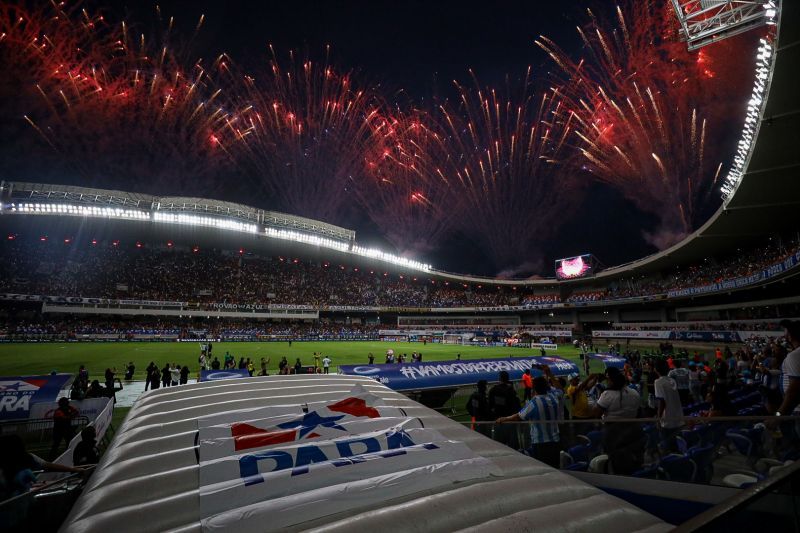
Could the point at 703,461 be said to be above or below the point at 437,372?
above

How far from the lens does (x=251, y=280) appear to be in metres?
71.3

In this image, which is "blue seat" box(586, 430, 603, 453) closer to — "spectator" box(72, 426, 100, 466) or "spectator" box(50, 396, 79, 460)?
"spectator" box(72, 426, 100, 466)

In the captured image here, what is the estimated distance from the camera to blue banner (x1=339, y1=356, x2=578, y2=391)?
11.8 m

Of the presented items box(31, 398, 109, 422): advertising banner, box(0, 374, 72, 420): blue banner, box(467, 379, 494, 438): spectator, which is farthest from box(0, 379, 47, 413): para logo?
box(467, 379, 494, 438): spectator

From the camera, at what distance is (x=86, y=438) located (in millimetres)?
7578

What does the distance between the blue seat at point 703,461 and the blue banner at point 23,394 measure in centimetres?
1725

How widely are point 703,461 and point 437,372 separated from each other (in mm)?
9658

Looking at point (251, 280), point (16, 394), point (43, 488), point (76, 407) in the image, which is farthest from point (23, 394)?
point (251, 280)

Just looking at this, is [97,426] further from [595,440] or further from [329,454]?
[595,440]

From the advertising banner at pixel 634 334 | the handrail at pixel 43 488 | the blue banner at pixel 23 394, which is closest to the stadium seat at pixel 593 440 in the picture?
the handrail at pixel 43 488

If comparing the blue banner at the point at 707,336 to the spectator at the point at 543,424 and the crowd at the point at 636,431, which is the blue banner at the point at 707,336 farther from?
the spectator at the point at 543,424

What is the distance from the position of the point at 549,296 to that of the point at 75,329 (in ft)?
280

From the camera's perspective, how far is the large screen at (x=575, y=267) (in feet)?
246

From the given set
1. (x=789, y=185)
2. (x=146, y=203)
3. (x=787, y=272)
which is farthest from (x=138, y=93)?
(x=787, y=272)
